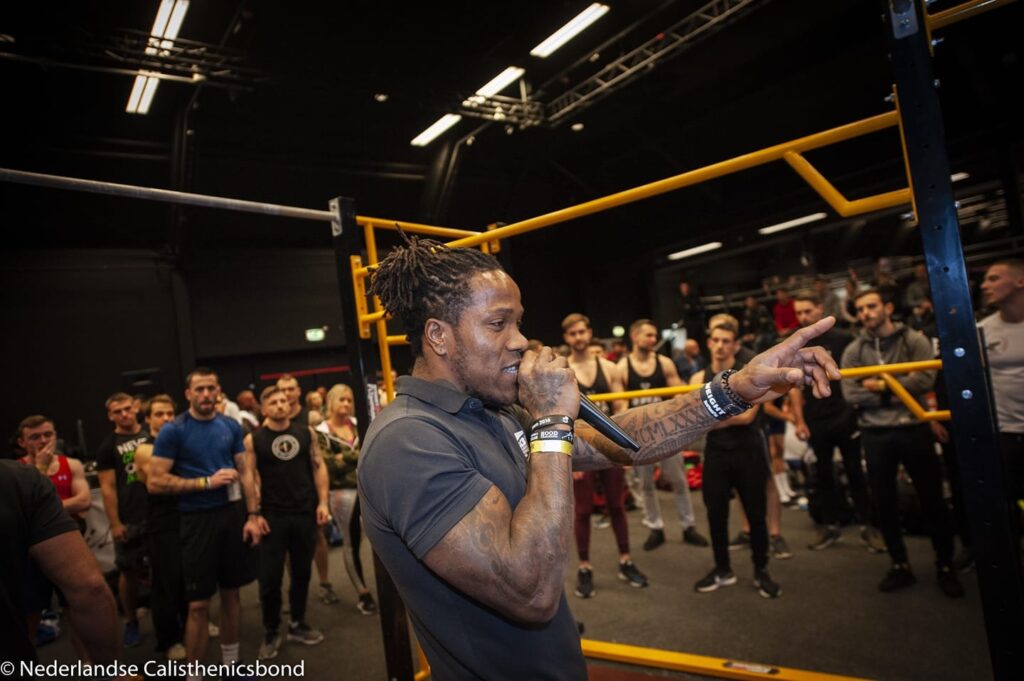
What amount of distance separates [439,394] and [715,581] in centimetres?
337

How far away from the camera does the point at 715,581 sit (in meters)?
3.91

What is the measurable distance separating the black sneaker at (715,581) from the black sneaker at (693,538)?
90 cm

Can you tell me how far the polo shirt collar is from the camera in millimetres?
1296

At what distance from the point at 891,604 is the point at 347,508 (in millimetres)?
3622

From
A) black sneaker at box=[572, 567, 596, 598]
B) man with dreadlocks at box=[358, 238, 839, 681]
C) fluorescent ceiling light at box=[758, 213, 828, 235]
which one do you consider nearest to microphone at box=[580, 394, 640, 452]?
man with dreadlocks at box=[358, 238, 839, 681]

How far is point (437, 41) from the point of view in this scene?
770 cm

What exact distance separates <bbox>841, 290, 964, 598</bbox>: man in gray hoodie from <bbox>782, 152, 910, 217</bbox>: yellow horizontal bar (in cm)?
209

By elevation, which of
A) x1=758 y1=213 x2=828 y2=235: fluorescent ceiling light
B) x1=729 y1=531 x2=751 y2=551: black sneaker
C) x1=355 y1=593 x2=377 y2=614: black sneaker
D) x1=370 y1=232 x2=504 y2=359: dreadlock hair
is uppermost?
x1=758 y1=213 x2=828 y2=235: fluorescent ceiling light

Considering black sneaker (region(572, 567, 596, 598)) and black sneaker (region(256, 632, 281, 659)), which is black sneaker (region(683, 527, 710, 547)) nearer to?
black sneaker (region(572, 567, 596, 598))

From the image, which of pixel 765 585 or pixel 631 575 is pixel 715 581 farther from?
pixel 631 575

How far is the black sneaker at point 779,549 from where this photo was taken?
4340 mm

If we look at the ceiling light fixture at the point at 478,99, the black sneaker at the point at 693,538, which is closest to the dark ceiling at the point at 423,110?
the ceiling light fixture at the point at 478,99

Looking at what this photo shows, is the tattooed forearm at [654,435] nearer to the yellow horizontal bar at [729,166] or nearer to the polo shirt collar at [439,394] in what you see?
the polo shirt collar at [439,394]

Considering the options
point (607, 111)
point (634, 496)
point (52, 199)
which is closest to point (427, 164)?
point (607, 111)
